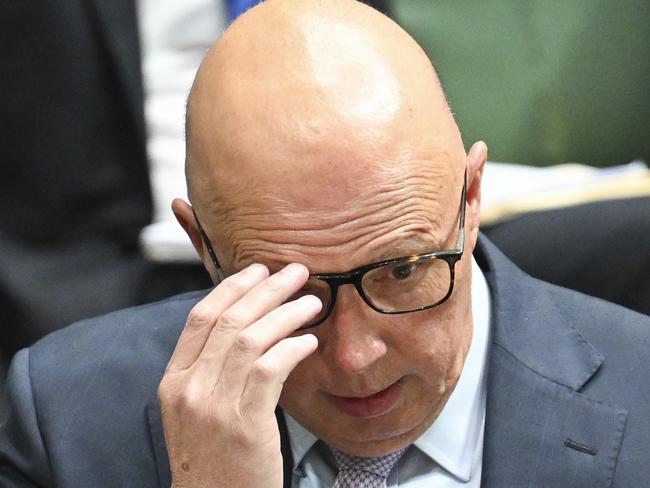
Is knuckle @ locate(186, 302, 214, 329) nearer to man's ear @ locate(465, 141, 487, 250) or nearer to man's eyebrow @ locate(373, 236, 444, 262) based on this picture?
man's eyebrow @ locate(373, 236, 444, 262)

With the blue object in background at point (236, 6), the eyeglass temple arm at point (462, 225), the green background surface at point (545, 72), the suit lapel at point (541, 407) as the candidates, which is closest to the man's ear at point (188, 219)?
the eyeglass temple arm at point (462, 225)

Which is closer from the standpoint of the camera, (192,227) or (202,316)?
(202,316)

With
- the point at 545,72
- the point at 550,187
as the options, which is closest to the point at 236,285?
the point at 550,187

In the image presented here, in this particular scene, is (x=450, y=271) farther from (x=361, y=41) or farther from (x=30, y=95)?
(x=30, y=95)

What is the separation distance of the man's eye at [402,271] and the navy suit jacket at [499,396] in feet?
1.03

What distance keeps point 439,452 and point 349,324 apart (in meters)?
0.31

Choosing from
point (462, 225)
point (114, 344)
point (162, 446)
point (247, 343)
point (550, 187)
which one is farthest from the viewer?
point (550, 187)

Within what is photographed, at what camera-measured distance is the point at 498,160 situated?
2.54m

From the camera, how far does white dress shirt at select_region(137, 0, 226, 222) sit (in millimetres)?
2334

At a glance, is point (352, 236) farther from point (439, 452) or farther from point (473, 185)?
point (439, 452)

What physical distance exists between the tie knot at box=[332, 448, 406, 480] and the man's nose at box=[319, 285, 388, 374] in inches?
8.8

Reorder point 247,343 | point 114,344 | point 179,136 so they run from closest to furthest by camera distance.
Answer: point 247,343, point 114,344, point 179,136

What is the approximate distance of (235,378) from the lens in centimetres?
136

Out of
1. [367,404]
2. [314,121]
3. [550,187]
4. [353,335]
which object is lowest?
[550,187]
